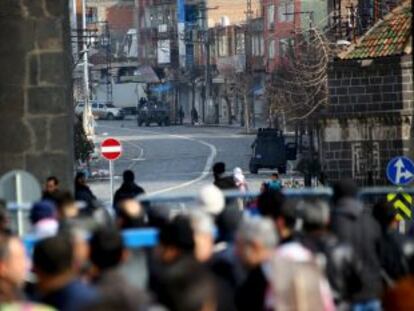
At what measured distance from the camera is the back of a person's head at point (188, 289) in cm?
957

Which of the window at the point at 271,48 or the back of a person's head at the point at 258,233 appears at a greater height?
the back of a person's head at the point at 258,233

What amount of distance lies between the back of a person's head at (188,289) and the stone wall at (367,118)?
39.7 meters

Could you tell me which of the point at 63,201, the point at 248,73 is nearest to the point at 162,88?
the point at 248,73

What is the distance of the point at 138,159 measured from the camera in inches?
3455

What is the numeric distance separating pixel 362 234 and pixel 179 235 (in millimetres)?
3176

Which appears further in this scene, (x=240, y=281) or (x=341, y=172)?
(x=341, y=172)

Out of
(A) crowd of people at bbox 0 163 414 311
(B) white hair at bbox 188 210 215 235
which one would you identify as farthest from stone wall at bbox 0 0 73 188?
(B) white hair at bbox 188 210 215 235

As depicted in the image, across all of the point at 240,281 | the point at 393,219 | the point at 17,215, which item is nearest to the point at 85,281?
the point at 240,281

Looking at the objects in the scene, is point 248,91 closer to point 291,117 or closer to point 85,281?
point 291,117

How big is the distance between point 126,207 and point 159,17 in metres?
144

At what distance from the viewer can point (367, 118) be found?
167 feet

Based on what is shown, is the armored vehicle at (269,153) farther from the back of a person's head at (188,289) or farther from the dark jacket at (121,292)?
the back of a person's head at (188,289)

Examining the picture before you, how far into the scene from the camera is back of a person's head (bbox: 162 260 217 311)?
9.57 m

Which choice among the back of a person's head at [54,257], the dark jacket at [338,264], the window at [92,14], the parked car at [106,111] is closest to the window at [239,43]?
the parked car at [106,111]
